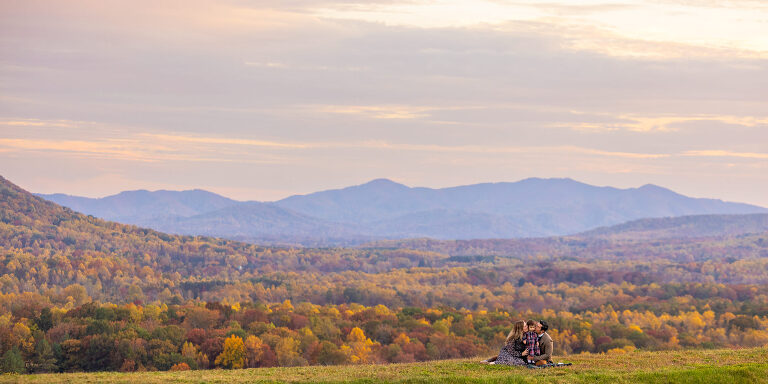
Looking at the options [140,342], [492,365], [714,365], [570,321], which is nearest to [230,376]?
[492,365]

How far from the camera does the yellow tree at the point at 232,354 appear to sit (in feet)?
339

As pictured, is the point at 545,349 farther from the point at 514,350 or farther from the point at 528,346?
the point at 514,350

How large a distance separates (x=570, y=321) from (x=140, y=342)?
92.4m

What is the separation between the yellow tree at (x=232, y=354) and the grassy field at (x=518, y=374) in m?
64.3

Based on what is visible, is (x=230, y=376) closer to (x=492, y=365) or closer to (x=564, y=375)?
(x=492, y=365)

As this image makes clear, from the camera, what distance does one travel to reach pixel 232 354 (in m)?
105

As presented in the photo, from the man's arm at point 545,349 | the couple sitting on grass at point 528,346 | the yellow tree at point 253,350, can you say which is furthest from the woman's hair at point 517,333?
the yellow tree at point 253,350

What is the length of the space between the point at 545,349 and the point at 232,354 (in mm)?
75085

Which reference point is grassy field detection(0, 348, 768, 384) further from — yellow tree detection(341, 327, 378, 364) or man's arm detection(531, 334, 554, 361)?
yellow tree detection(341, 327, 378, 364)

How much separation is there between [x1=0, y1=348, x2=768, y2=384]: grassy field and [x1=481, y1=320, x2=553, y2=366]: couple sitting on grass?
0.68 meters

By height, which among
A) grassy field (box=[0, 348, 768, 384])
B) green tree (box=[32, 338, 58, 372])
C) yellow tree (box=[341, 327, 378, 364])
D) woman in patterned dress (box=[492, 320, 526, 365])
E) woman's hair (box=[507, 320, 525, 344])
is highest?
woman's hair (box=[507, 320, 525, 344])

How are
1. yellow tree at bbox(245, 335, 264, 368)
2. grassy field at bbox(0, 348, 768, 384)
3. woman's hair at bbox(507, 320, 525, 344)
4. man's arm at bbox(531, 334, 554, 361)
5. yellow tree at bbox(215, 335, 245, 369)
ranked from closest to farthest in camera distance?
grassy field at bbox(0, 348, 768, 384), woman's hair at bbox(507, 320, 525, 344), man's arm at bbox(531, 334, 554, 361), yellow tree at bbox(215, 335, 245, 369), yellow tree at bbox(245, 335, 264, 368)

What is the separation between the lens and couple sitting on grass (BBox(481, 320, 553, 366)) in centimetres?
3728

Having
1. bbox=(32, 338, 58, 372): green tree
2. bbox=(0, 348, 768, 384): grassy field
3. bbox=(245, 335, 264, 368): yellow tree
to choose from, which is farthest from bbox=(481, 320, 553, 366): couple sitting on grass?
bbox=(245, 335, 264, 368): yellow tree
